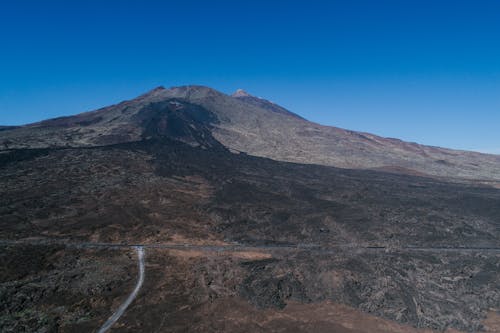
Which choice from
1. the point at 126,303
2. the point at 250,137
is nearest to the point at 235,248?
the point at 126,303

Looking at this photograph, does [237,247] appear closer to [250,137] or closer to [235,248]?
[235,248]

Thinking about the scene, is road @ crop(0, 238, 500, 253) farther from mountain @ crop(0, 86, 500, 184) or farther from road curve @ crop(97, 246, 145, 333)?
mountain @ crop(0, 86, 500, 184)

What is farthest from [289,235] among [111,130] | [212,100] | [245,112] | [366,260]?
[212,100]

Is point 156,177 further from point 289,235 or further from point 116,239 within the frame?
point 289,235

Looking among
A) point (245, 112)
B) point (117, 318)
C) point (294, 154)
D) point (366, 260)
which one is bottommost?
point (117, 318)

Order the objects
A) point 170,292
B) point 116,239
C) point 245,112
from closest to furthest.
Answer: point 170,292 → point 116,239 → point 245,112

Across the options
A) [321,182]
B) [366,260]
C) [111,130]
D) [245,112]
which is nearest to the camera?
[366,260]

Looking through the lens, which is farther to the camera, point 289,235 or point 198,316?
point 289,235
